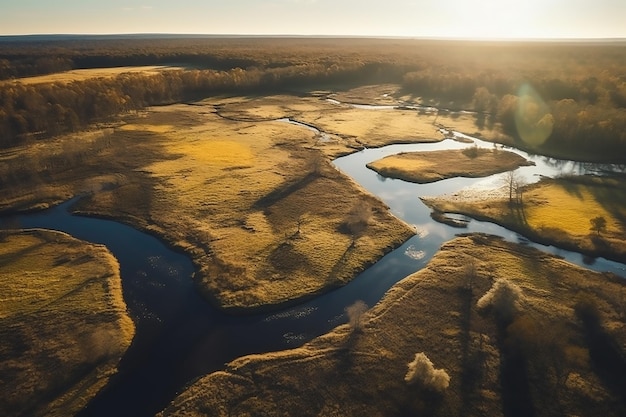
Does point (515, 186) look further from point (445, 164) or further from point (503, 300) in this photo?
point (503, 300)

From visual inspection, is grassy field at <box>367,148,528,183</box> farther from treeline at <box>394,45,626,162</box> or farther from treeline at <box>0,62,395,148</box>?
treeline at <box>0,62,395,148</box>

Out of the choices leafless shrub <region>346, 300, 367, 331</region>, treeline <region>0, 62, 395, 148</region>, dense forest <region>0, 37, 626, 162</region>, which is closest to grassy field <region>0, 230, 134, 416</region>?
leafless shrub <region>346, 300, 367, 331</region>

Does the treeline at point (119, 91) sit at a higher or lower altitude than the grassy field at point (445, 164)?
higher

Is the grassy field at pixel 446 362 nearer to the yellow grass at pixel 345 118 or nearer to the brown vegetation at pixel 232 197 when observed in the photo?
the brown vegetation at pixel 232 197

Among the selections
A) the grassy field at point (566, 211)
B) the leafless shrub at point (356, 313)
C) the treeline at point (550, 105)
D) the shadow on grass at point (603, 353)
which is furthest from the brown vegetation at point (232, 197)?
the treeline at point (550, 105)

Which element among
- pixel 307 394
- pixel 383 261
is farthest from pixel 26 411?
pixel 383 261

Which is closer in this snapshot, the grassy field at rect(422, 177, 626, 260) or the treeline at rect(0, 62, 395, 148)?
the grassy field at rect(422, 177, 626, 260)
